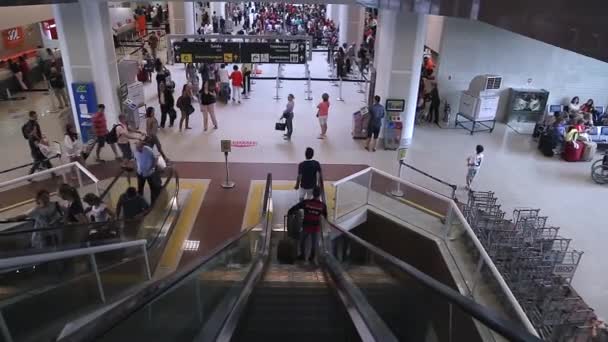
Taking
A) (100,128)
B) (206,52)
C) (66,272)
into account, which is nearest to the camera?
(66,272)

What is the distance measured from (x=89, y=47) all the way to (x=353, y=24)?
707 inches

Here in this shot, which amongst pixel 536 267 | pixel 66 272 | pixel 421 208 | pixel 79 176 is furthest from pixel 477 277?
pixel 79 176

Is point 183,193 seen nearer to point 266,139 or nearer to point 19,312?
point 266,139

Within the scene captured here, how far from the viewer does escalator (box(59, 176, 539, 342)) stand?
2672 millimetres

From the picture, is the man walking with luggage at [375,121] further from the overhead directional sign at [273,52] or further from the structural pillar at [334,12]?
the structural pillar at [334,12]

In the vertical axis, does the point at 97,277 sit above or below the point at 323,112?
below

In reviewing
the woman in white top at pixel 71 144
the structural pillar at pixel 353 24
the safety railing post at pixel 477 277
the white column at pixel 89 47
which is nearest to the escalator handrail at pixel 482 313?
the safety railing post at pixel 477 277

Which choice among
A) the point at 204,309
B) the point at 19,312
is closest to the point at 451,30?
the point at 204,309

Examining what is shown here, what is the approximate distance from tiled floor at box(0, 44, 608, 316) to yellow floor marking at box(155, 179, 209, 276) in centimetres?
148

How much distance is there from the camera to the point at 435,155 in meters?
12.5

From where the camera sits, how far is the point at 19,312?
404cm

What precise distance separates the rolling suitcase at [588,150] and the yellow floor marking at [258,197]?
7940mm

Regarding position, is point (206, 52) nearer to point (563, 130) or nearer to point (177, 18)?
point (563, 130)

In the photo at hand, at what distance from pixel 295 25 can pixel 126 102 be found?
23235 millimetres
